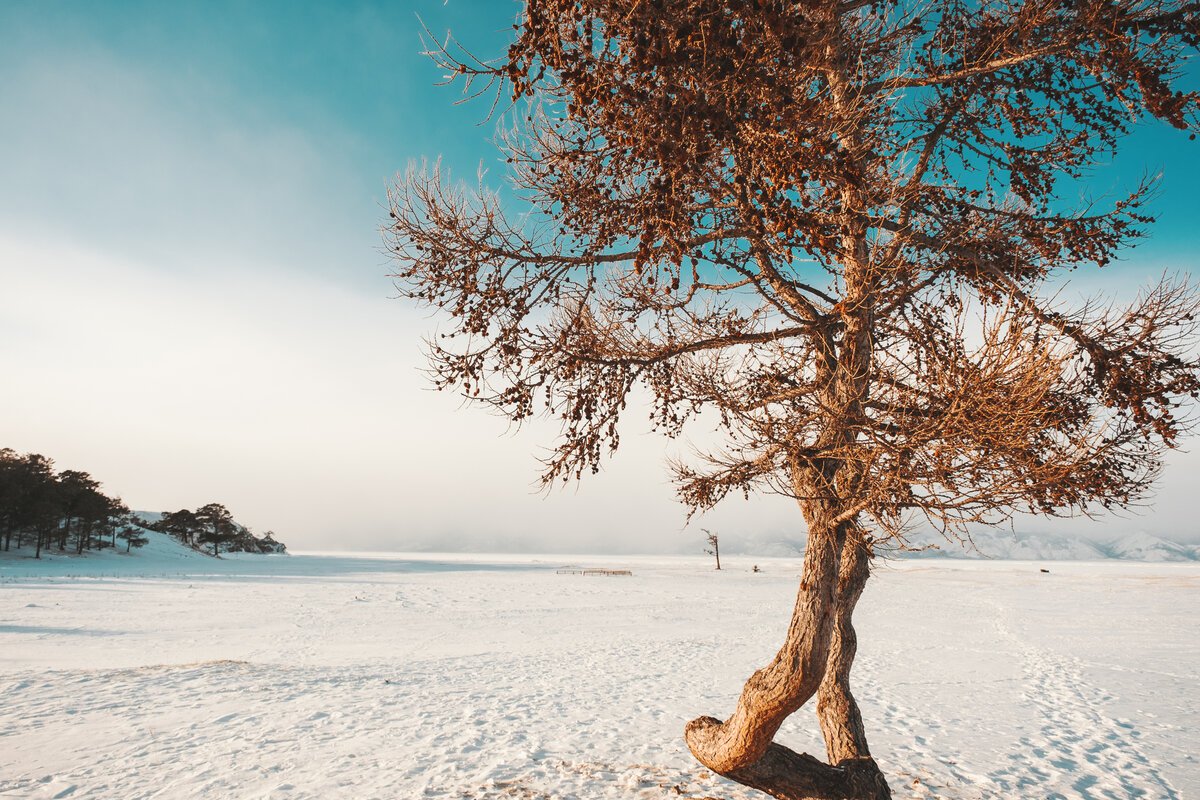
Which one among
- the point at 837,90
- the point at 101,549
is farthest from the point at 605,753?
the point at 101,549

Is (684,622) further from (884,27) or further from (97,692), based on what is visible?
(884,27)

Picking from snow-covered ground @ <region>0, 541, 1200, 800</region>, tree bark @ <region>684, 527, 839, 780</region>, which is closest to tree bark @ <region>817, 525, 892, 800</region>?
tree bark @ <region>684, 527, 839, 780</region>

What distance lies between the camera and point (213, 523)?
90.9 meters

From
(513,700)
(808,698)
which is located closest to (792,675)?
(808,698)

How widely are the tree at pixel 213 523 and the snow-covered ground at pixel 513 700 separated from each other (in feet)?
229

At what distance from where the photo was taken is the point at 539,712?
11.8m

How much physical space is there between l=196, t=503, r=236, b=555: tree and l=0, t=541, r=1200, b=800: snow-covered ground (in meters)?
69.7

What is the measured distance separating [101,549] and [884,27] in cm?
8691

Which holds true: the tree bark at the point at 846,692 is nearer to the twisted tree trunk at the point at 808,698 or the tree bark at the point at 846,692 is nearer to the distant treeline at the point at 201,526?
the twisted tree trunk at the point at 808,698

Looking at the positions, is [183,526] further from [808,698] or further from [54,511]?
[808,698]

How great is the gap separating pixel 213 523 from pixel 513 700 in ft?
314

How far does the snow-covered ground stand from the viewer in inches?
333

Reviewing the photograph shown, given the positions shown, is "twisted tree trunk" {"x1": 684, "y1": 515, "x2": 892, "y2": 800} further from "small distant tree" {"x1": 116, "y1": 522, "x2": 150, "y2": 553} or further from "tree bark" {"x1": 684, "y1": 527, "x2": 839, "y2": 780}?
"small distant tree" {"x1": 116, "y1": 522, "x2": 150, "y2": 553}

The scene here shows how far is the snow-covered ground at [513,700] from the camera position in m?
8.46
